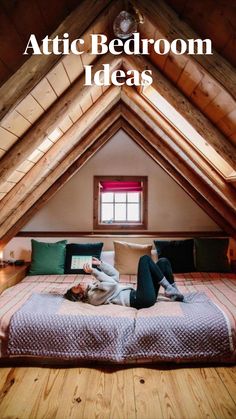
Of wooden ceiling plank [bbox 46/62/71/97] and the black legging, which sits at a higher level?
wooden ceiling plank [bbox 46/62/71/97]

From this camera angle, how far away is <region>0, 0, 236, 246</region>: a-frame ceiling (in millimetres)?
1491

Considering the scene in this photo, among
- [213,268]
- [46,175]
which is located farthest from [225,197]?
[46,175]

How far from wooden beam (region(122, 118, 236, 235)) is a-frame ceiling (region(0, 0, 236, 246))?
0.38m

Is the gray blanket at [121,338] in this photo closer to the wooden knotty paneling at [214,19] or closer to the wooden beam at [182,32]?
the wooden beam at [182,32]

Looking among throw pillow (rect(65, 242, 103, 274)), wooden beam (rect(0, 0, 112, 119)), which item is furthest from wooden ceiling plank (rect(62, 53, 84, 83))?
throw pillow (rect(65, 242, 103, 274))

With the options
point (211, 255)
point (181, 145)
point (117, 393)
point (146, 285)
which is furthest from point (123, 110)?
point (117, 393)

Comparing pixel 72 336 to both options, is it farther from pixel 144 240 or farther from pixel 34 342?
pixel 144 240

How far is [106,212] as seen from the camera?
4602 mm

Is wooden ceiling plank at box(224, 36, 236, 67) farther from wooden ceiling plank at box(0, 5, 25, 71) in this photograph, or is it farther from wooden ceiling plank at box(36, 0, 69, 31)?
wooden ceiling plank at box(0, 5, 25, 71)

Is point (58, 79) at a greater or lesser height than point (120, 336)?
greater

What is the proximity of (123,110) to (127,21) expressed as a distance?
2.09 meters

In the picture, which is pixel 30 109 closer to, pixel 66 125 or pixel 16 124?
pixel 16 124

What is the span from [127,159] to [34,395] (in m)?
3.16

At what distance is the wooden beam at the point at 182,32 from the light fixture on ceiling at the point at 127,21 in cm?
4
